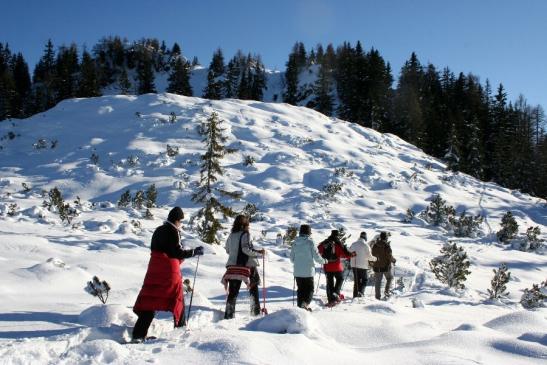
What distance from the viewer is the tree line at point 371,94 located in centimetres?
4300

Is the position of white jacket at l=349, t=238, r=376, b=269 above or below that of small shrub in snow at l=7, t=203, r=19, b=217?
below

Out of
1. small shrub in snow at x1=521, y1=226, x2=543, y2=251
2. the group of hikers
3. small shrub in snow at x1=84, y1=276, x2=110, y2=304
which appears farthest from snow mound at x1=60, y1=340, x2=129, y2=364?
small shrub in snow at x1=521, y1=226, x2=543, y2=251

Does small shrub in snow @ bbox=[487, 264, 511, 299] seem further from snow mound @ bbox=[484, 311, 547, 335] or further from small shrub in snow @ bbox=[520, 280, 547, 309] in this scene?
snow mound @ bbox=[484, 311, 547, 335]

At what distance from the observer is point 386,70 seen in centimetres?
5575

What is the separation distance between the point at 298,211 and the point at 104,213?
8.65 meters

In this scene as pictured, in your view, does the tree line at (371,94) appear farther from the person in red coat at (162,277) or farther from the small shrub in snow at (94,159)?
the person in red coat at (162,277)

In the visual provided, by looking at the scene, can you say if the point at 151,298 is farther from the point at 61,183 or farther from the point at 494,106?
the point at 494,106

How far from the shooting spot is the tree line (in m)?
43.0

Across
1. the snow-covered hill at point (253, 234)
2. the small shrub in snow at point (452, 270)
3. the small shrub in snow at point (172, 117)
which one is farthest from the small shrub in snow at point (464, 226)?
the small shrub in snow at point (172, 117)

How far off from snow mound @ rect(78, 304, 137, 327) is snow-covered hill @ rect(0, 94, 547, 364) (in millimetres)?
26

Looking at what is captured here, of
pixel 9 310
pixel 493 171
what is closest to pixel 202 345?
pixel 9 310

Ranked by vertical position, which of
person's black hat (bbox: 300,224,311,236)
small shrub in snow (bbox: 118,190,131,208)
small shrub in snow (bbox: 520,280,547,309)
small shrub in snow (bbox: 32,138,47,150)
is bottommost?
small shrub in snow (bbox: 520,280,547,309)

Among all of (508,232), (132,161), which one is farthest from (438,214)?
(132,161)

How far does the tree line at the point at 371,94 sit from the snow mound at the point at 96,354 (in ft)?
114
